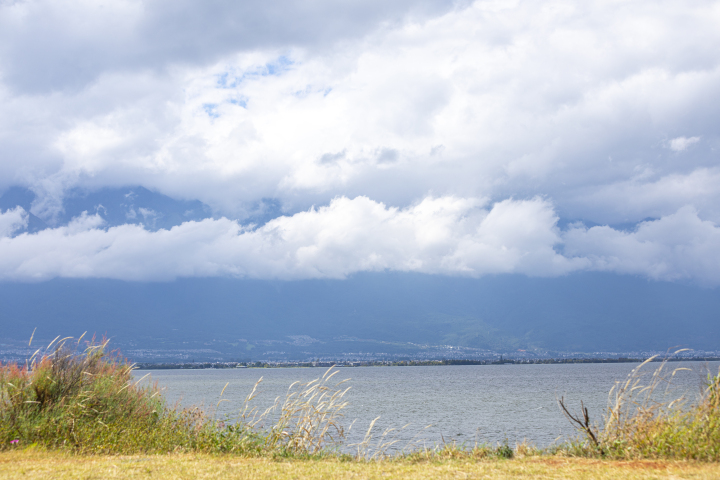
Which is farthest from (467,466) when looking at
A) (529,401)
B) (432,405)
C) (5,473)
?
(529,401)

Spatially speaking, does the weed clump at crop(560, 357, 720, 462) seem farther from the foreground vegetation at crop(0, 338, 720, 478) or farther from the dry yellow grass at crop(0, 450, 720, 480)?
the dry yellow grass at crop(0, 450, 720, 480)

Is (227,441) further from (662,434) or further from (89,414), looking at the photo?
(662,434)

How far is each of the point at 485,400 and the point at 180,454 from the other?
174 ft

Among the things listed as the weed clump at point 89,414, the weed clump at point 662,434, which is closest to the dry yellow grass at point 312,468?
the weed clump at point 662,434

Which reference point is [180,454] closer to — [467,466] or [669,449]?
[467,466]

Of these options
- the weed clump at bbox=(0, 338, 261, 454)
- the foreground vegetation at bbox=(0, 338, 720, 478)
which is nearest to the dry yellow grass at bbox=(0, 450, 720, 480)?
the foreground vegetation at bbox=(0, 338, 720, 478)

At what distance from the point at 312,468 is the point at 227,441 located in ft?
10.2

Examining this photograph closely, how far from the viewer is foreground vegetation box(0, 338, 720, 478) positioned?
9.77m

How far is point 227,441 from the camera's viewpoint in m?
12.4

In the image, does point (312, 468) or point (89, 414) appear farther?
point (89, 414)

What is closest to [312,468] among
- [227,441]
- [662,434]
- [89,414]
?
[227,441]

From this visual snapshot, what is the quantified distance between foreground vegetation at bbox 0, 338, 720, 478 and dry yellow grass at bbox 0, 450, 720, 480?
0.07 feet

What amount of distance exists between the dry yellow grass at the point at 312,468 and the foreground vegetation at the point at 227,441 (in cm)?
2

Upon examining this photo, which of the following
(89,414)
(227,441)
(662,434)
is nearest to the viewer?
(662,434)
